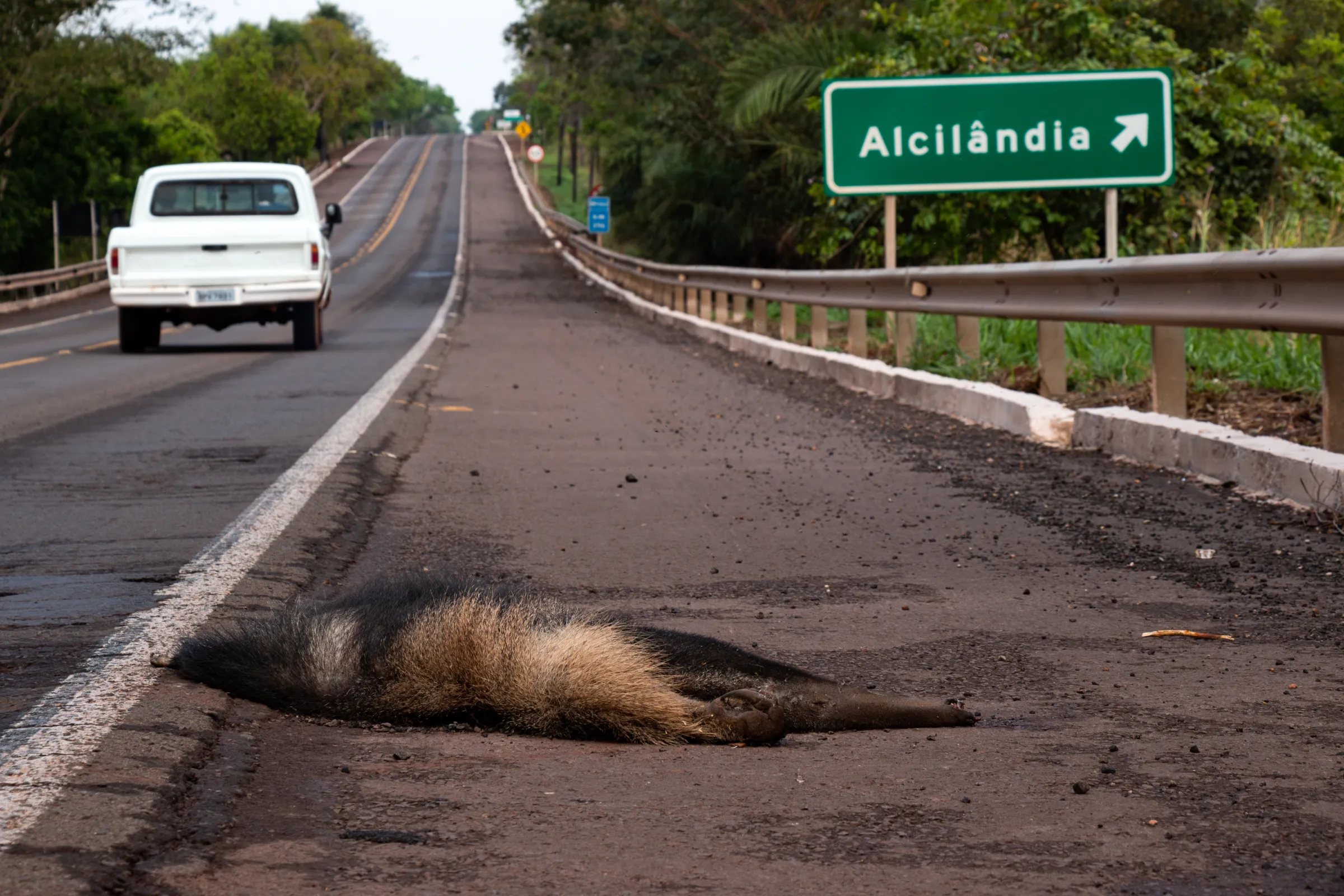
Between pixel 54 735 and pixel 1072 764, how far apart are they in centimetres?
186

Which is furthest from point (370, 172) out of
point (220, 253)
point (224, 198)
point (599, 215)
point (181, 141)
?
point (220, 253)

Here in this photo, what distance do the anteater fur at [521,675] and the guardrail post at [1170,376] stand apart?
201 inches

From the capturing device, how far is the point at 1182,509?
251 inches

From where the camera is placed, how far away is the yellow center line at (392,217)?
6569 centimetres

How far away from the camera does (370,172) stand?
12875cm

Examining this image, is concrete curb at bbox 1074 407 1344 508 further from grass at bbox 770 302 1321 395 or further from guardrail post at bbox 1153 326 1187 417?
grass at bbox 770 302 1321 395

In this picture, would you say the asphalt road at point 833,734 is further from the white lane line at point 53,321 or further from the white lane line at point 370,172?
the white lane line at point 370,172

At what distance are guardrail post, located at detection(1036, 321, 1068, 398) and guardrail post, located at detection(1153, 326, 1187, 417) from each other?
180 centimetres

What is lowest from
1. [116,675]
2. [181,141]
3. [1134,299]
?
[116,675]

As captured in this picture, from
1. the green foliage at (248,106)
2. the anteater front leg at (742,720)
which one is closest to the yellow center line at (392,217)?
the green foliage at (248,106)

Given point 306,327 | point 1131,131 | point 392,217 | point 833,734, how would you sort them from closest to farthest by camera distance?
point 833,734 → point 1131,131 → point 306,327 → point 392,217

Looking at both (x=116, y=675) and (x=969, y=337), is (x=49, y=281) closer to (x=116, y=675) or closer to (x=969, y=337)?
(x=969, y=337)

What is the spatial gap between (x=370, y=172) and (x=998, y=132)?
118m

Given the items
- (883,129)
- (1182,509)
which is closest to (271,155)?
(883,129)
